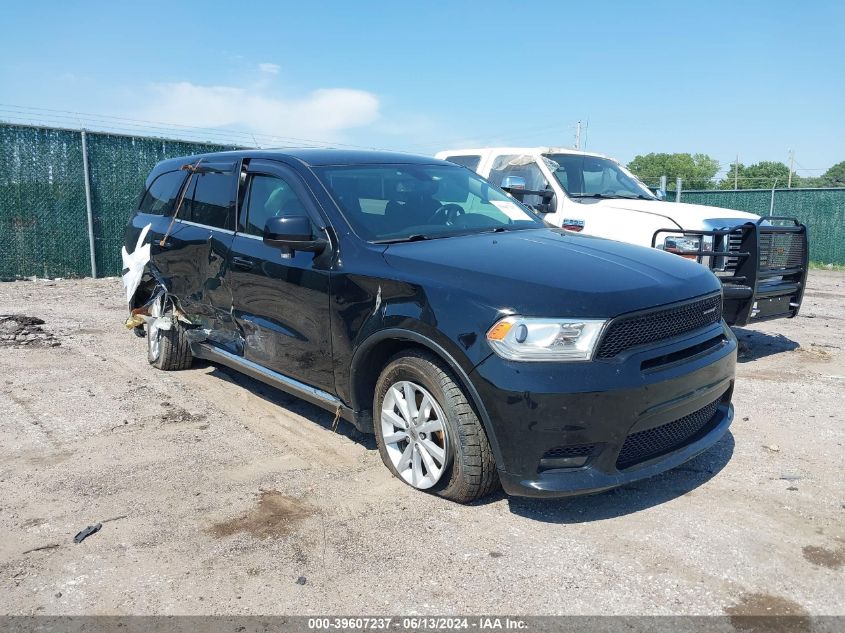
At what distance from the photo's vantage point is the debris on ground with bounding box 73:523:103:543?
3299 millimetres

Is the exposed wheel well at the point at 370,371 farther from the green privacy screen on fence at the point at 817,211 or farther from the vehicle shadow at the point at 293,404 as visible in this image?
the green privacy screen on fence at the point at 817,211

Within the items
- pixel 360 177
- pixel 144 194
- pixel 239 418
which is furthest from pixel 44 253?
pixel 360 177

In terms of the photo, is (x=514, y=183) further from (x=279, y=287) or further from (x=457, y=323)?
(x=457, y=323)

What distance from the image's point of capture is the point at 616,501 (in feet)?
11.9

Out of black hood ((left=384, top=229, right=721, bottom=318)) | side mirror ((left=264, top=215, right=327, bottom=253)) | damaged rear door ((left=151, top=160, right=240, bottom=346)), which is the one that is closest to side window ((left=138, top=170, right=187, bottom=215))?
damaged rear door ((left=151, top=160, right=240, bottom=346))

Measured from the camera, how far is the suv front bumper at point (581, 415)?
9.92 ft

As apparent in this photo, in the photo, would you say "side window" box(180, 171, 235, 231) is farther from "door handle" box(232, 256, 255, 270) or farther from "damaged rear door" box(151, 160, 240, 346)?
"door handle" box(232, 256, 255, 270)

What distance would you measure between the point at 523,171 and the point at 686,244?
2.32 meters

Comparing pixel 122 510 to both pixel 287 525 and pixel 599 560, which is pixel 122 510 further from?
pixel 599 560

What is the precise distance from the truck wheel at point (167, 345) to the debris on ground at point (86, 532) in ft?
8.83

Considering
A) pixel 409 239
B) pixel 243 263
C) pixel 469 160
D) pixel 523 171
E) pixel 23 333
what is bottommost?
pixel 23 333

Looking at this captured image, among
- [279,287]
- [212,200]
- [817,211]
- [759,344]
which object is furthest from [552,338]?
[817,211]

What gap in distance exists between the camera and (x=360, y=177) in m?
4.49

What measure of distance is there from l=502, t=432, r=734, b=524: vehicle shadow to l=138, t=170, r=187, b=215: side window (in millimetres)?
4014
